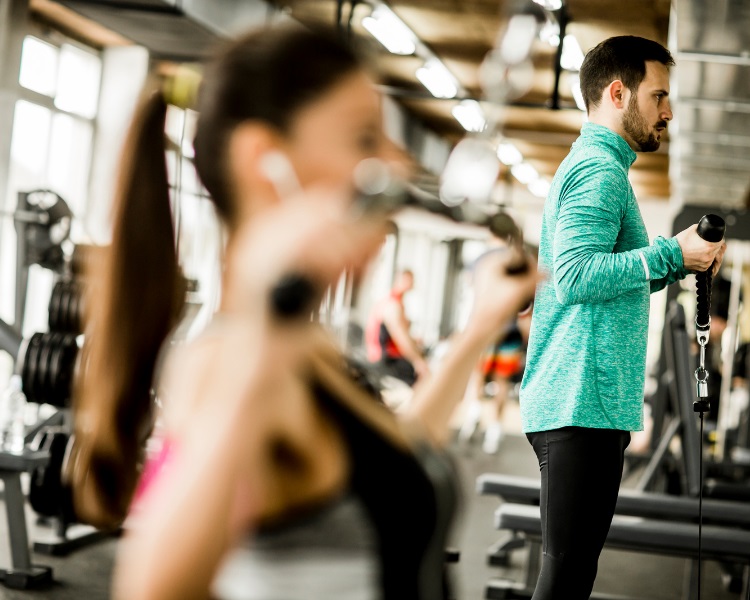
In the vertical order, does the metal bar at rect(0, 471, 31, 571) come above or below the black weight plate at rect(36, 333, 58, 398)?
below

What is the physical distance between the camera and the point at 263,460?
2.18ft

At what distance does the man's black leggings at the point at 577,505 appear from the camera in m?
1.67

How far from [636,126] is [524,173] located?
44.8 ft

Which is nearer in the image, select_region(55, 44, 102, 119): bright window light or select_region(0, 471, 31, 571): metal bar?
select_region(0, 471, 31, 571): metal bar

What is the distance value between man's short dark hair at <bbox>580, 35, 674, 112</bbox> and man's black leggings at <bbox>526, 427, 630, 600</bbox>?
0.63 m

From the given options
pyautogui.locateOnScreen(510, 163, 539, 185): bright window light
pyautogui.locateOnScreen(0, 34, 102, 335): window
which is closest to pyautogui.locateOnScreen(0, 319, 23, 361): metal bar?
pyautogui.locateOnScreen(0, 34, 102, 335): window

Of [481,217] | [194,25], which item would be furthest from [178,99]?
[194,25]

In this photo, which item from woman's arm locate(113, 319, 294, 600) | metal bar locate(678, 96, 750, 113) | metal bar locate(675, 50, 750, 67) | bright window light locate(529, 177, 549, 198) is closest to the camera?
woman's arm locate(113, 319, 294, 600)

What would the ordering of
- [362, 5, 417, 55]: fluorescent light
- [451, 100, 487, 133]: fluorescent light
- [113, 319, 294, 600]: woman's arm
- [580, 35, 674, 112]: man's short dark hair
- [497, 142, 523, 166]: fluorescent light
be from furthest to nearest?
1. [497, 142, 523, 166]: fluorescent light
2. [451, 100, 487, 133]: fluorescent light
3. [362, 5, 417, 55]: fluorescent light
4. [580, 35, 674, 112]: man's short dark hair
5. [113, 319, 294, 600]: woman's arm

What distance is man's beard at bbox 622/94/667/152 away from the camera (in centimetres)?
179

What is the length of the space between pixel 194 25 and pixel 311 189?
20.5 feet

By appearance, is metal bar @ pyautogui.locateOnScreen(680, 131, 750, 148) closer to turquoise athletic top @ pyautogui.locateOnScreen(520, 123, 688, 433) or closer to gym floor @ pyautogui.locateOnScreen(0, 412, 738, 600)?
gym floor @ pyautogui.locateOnScreen(0, 412, 738, 600)

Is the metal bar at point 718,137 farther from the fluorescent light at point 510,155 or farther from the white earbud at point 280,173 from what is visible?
the white earbud at point 280,173

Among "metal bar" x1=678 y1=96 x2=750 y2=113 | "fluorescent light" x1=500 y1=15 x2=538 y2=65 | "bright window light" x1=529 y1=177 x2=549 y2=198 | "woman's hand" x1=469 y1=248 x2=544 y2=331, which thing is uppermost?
"bright window light" x1=529 y1=177 x2=549 y2=198
